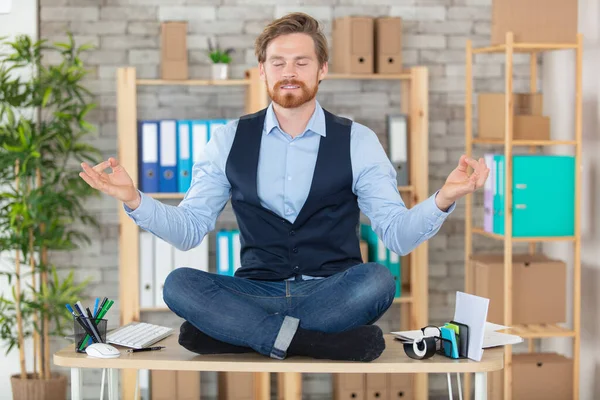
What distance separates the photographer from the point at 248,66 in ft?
14.2

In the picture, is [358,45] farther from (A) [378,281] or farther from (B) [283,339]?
(B) [283,339]

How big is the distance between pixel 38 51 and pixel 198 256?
3.76 ft

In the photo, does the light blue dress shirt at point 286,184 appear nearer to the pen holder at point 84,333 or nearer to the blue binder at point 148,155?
the pen holder at point 84,333

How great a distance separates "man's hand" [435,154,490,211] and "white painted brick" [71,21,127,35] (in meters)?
2.44

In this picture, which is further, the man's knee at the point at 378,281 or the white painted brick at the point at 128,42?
the white painted brick at the point at 128,42

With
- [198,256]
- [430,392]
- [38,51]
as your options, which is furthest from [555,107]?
[38,51]

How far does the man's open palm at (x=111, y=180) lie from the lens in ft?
7.30

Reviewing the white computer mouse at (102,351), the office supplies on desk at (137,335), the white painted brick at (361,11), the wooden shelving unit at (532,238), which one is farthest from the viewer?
the white painted brick at (361,11)

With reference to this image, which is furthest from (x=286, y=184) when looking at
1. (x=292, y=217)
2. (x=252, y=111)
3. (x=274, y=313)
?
(x=252, y=111)

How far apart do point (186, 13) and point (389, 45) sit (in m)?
0.98

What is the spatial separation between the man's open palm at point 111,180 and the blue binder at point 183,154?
171 centimetres

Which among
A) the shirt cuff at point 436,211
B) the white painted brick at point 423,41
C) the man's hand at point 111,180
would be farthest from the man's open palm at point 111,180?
the white painted brick at point 423,41

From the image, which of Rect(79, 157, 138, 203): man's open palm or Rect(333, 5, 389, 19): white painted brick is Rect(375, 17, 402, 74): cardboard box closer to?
Rect(333, 5, 389, 19): white painted brick

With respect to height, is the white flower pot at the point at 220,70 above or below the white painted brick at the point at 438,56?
below
